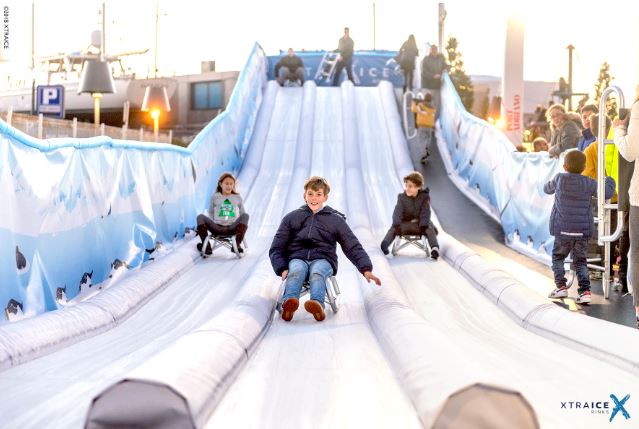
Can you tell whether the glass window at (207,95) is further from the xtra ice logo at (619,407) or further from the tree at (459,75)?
the xtra ice logo at (619,407)

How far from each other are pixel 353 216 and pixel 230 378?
8.81 metres

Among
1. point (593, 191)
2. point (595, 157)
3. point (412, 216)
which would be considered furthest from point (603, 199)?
point (412, 216)

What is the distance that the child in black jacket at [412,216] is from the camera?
10.3 metres

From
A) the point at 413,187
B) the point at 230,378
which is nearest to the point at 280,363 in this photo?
the point at 230,378

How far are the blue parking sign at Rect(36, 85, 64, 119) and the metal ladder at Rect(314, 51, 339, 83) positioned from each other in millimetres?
8718

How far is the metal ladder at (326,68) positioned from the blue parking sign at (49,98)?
8.72 m

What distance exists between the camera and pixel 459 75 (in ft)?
232

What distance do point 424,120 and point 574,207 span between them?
33.3 feet

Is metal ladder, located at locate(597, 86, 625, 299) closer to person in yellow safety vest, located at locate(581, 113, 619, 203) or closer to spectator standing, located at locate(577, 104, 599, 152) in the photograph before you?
person in yellow safety vest, located at locate(581, 113, 619, 203)

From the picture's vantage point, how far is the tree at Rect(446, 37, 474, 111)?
2447 inches

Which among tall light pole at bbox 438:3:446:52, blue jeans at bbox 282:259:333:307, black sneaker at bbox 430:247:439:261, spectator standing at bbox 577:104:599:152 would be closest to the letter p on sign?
tall light pole at bbox 438:3:446:52

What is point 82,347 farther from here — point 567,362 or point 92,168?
point 567,362

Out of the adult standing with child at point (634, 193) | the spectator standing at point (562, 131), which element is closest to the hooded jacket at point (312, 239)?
the adult standing with child at point (634, 193)

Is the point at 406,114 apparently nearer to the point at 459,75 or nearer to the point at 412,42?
the point at 412,42
